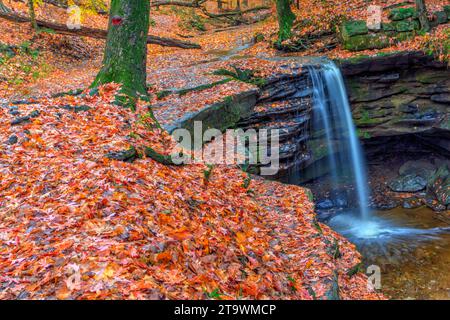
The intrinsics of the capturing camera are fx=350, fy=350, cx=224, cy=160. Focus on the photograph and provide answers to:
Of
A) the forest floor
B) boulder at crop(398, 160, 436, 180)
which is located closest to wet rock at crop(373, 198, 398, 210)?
boulder at crop(398, 160, 436, 180)

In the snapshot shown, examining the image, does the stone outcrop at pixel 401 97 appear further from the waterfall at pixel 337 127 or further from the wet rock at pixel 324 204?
the wet rock at pixel 324 204

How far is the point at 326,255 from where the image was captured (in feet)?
20.4

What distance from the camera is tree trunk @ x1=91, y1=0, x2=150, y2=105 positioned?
24.8 ft

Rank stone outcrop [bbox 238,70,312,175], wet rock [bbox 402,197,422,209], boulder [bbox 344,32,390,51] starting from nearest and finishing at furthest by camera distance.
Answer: stone outcrop [bbox 238,70,312,175] < wet rock [bbox 402,197,422,209] < boulder [bbox 344,32,390,51]

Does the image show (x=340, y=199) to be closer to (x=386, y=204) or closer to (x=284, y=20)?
(x=386, y=204)

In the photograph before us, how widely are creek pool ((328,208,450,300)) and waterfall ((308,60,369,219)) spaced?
1.04 m

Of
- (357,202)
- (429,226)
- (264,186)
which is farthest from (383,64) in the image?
(264,186)

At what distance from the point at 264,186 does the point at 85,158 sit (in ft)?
15.6

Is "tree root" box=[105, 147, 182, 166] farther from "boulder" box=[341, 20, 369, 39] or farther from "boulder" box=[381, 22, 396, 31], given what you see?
"boulder" box=[381, 22, 396, 31]

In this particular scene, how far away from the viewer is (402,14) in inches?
561

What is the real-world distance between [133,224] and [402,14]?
578 inches

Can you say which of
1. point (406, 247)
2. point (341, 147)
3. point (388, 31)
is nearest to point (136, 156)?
point (406, 247)

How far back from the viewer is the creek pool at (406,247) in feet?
24.5

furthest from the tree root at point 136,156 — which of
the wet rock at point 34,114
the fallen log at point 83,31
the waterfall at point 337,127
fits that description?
the fallen log at point 83,31
